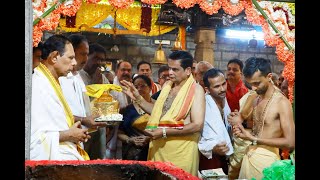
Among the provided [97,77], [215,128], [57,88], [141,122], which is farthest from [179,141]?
[57,88]

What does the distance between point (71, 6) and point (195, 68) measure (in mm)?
2074

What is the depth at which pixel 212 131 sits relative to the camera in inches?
218

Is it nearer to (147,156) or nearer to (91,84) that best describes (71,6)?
(91,84)

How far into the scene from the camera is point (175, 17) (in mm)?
7305

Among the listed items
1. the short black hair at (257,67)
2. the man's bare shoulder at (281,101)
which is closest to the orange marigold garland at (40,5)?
the short black hair at (257,67)

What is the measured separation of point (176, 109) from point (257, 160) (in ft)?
3.50

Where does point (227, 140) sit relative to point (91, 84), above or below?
below

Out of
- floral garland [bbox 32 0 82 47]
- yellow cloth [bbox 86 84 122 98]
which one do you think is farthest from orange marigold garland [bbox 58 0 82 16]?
yellow cloth [bbox 86 84 122 98]

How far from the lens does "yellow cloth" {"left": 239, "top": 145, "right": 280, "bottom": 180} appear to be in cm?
500

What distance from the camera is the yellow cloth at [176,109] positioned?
212 inches

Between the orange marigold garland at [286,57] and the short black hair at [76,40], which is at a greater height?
the short black hair at [76,40]

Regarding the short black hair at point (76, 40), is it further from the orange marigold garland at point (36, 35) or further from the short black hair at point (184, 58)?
the short black hair at point (184, 58)

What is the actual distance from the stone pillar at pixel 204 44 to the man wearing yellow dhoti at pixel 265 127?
1667 millimetres
